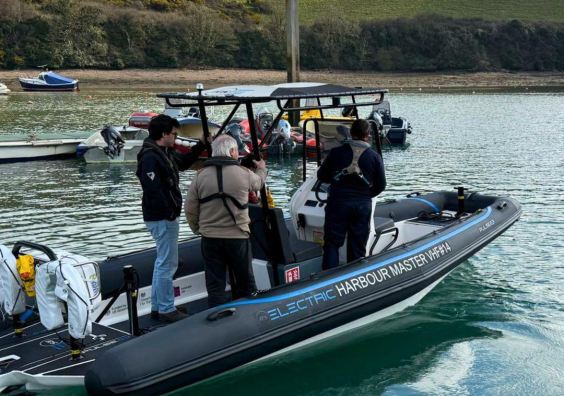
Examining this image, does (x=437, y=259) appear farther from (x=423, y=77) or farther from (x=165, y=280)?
(x=423, y=77)

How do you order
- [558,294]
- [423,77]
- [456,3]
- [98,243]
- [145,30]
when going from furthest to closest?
[456,3] < [145,30] < [423,77] < [98,243] < [558,294]

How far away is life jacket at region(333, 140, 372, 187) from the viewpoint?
6.68 metres

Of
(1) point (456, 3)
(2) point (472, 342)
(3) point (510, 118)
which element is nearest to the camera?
(2) point (472, 342)

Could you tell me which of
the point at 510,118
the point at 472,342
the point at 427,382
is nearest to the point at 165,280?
the point at 427,382

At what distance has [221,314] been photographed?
18.6ft

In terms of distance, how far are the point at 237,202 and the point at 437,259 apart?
8.82 feet

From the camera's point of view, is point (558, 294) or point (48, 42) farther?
point (48, 42)

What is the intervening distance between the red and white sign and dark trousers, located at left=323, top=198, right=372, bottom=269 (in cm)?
29

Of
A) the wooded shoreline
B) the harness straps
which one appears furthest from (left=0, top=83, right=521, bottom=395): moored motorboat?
the wooded shoreline

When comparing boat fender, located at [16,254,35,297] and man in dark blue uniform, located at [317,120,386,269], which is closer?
boat fender, located at [16,254,35,297]

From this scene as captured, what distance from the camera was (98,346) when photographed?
5.91 metres

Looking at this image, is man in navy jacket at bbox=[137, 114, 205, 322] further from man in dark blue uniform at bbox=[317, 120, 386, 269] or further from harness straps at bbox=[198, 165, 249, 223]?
man in dark blue uniform at bbox=[317, 120, 386, 269]

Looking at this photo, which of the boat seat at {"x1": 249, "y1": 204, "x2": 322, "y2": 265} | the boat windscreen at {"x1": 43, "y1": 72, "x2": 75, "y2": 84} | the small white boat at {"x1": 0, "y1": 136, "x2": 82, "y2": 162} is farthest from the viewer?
the boat windscreen at {"x1": 43, "y1": 72, "x2": 75, "y2": 84}

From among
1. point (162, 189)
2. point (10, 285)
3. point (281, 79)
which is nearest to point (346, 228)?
point (162, 189)
